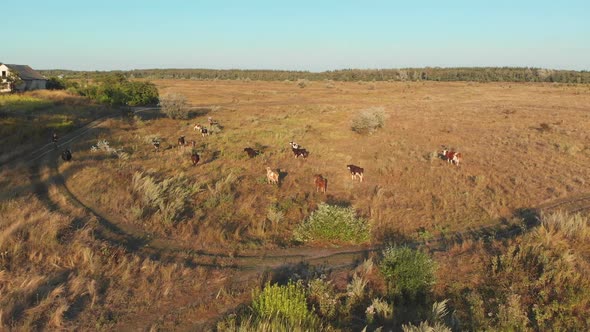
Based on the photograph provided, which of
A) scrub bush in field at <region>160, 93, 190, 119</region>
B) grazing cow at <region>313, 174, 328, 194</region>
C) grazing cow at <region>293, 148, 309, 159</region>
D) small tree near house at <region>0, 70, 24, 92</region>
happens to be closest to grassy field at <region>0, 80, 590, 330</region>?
grazing cow at <region>313, 174, 328, 194</region>

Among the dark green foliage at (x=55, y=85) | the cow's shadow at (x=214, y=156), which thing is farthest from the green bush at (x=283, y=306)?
the dark green foliage at (x=55, y=85)

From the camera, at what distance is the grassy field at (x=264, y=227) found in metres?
8.10

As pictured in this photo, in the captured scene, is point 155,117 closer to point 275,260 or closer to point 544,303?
point 275,260

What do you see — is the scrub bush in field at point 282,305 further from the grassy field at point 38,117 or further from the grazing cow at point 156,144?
the grassy field at point 38,117

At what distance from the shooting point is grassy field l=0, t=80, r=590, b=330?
8.10 meters

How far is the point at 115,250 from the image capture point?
33.7 ft

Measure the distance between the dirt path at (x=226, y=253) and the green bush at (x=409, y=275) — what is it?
5.51 feet

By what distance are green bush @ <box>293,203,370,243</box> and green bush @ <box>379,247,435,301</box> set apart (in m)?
3.09

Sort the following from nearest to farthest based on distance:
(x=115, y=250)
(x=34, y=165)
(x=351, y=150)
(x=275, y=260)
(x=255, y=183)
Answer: (x=115, y=250), (x=275, y=260), (x=255, y=183), (x=34, y=165), (x=351, y=150)

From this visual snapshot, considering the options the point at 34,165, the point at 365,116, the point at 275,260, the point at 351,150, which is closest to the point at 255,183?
the point at 275,260

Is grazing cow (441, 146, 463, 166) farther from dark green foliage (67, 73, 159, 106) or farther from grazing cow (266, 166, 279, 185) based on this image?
dark green foliage (67, 73, 159, 106)

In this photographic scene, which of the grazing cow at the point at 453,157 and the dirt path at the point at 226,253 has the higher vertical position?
the grazing cow at the point at 453,157

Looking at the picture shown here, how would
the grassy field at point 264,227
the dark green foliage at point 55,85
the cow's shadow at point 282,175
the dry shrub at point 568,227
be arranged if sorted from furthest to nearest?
the dark green foliage at point 55,85 < the cow's shadow at point 282,175 < the dry shrub at point 568,227 < the grassy field at point 264,227

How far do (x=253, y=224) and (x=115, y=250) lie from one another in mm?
4753
